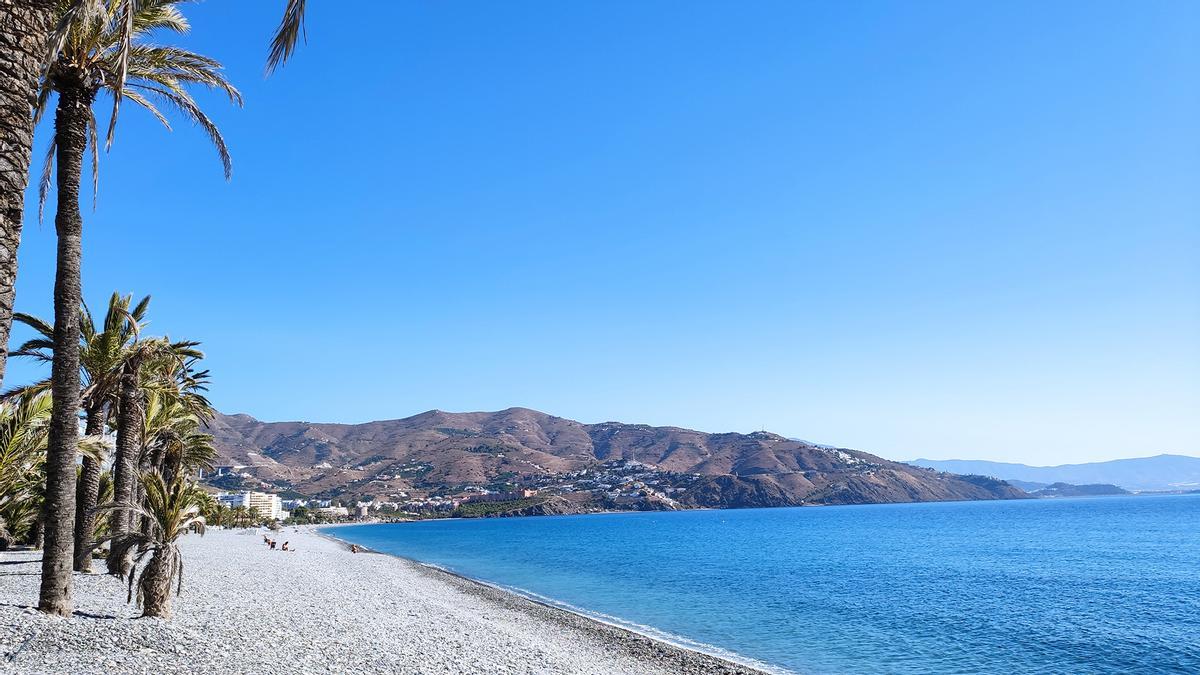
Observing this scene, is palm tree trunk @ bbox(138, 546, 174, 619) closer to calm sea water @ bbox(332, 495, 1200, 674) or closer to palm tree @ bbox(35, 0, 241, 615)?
palm tree @ bbox(35, 0, 241, 615)

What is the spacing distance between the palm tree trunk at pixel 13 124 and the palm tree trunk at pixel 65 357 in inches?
331

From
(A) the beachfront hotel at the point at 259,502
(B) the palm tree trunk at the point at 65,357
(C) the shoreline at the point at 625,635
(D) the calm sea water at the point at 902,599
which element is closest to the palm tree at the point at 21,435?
(B) the palm tree trunk at the point at 65,357

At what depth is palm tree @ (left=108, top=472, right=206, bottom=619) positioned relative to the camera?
1347cm

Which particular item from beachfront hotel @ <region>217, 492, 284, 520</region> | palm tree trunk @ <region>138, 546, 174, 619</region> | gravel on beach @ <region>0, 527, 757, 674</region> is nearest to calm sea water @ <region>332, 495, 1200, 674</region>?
gravel on beach @ <region>0, 527, 757, 674</region>

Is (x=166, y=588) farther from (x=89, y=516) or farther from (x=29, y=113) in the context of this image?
(x=29, y=113)

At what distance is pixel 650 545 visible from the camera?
82938 millimetres

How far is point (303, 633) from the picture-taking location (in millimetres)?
15953

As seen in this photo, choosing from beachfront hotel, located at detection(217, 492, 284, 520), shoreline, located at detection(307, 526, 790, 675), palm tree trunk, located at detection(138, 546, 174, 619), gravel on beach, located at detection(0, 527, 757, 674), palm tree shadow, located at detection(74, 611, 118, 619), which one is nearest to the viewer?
gravel on beach, located at detection(0, 527, 757, 674)

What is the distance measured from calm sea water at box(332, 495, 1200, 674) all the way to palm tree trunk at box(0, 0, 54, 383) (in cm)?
2285

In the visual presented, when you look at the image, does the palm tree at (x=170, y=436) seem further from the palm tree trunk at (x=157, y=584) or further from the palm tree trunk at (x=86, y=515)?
the palm tree trunk at (x=157, y=584)

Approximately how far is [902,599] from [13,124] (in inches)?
1618

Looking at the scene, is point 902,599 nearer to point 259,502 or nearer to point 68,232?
point 68,232

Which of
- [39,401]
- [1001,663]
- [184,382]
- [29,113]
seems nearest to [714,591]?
[1001,663]

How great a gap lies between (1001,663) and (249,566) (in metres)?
37.7
